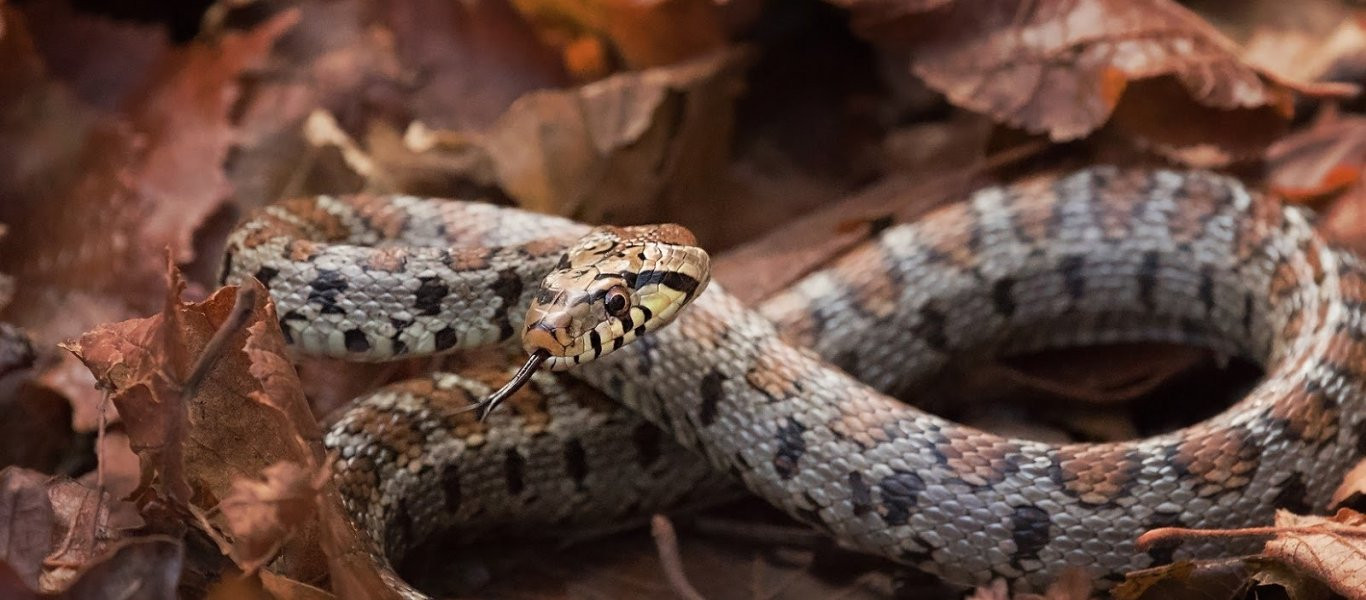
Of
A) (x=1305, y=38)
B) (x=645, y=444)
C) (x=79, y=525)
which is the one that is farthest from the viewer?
(x=1305, y=38)

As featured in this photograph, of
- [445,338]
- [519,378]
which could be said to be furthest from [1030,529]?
[445,338]

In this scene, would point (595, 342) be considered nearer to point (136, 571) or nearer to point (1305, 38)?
point (136, 571)

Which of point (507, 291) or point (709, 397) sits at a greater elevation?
point (507, 291)

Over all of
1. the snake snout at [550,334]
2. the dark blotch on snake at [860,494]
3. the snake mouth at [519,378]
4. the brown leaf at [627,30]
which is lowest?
the dark blotch on snake at [860,494]

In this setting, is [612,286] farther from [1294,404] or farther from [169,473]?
[1294,404]

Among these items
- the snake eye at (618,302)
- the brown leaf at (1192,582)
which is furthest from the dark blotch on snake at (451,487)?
the brown leaf at (1192,582)

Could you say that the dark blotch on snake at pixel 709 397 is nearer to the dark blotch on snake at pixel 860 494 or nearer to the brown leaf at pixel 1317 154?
the dark blotch on snake at pixel 860 494
